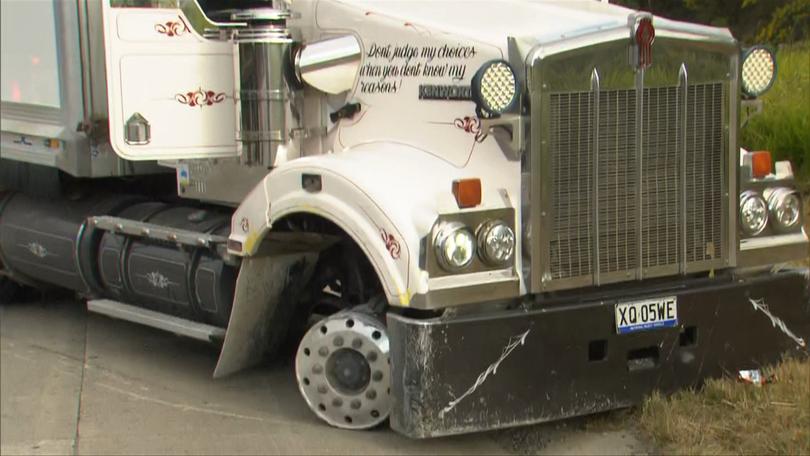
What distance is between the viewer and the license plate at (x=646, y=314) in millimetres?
5742

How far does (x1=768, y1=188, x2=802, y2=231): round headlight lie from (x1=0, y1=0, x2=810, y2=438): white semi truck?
0.9 inches

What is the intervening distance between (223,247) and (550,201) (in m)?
1.79

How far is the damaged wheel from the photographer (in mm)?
5691

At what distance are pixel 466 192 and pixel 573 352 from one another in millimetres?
898

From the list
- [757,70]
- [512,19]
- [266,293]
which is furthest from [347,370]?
[757,70]

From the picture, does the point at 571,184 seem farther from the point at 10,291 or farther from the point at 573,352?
the point at 10,291

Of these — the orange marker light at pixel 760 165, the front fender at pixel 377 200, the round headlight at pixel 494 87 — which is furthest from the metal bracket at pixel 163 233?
the orange marker light at pixel 760 165

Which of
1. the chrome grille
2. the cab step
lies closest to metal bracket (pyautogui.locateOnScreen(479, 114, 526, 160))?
the chrome grille

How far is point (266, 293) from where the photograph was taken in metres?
6.35

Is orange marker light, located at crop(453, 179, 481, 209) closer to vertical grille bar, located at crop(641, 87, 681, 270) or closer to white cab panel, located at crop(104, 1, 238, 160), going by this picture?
vertical grille bar, located at crop(641, 87, 681, 270)

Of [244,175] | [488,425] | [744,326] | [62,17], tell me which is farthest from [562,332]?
[62,17]

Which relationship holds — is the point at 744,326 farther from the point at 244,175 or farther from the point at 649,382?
the point at 244,175

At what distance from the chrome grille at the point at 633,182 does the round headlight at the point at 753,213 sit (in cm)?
21

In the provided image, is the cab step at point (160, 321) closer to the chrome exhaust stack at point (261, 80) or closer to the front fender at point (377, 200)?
the front fender at point (377, 200)
